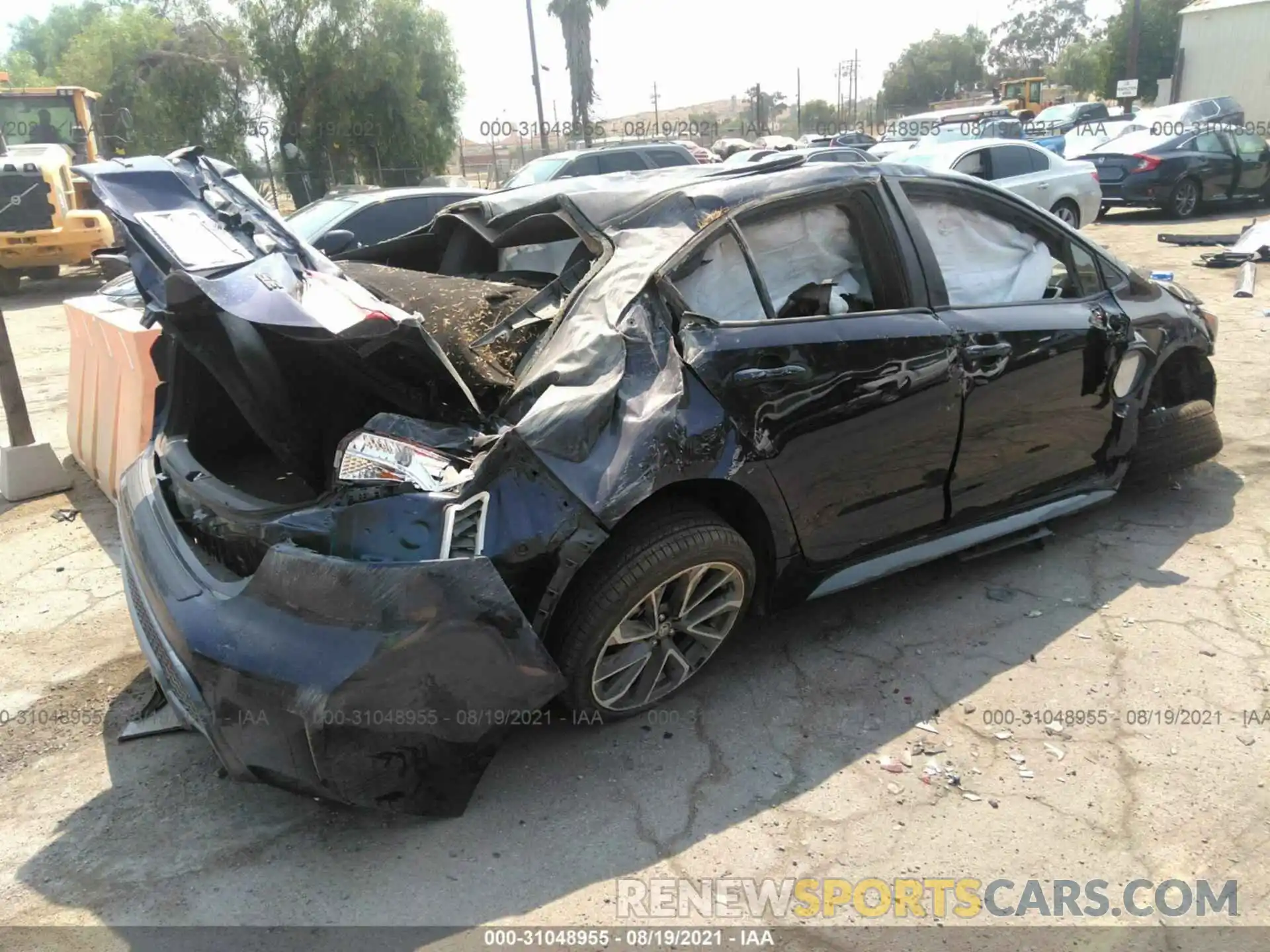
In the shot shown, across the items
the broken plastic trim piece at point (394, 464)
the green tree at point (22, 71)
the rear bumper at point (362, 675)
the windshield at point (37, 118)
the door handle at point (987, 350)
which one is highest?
the green tree at point (22, 71)

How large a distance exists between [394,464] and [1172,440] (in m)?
3.88

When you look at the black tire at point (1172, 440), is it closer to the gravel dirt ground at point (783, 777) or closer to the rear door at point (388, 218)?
the gravel dirt ground at point (783, 777)

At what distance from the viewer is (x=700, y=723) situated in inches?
124

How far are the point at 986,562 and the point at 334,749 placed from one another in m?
3.02

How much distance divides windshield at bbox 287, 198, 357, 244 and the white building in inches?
1408

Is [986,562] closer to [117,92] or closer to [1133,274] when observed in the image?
[1133,274]

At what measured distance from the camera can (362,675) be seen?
2346 millimetres

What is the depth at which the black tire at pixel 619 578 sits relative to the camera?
2791 millimetres

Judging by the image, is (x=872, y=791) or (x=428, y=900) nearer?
(x=428, y=900)

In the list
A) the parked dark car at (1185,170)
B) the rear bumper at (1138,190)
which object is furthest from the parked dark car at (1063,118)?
the rear bumper at (1138,190)

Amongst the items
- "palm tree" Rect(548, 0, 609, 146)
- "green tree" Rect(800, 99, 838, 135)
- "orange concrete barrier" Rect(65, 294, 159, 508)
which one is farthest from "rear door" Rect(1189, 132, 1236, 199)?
"green tree" Rect(800, 99, 838, 135)

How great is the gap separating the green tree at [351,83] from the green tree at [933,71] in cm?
6255

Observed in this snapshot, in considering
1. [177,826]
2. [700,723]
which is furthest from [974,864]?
[177,826]

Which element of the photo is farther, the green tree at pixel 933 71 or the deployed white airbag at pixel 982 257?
the green tree at pixel 933 71
